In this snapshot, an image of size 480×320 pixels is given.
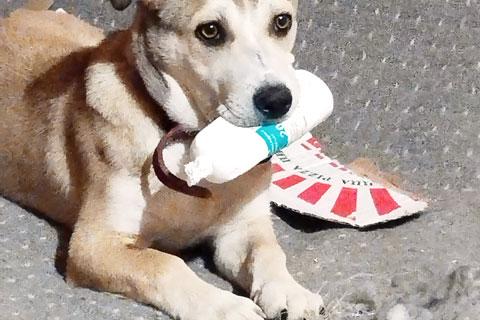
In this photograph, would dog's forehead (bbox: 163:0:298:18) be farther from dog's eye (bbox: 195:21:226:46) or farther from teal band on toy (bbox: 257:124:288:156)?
teal band on toy (bbox: 257:124:288:156)

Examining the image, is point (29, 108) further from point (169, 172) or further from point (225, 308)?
point (225, 308)

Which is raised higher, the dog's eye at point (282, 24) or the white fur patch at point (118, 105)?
the dog's eye at point (282, 24)

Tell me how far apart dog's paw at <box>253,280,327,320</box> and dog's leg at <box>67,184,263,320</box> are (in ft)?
0.12

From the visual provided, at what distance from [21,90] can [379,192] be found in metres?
0.87

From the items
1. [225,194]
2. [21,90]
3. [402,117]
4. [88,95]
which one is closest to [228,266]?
[225,194]

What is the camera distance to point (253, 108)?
5.90 ft

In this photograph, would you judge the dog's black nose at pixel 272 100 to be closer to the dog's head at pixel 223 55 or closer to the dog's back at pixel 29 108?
the dog's head at pixel 223 55

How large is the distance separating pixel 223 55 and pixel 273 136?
7.0 inches

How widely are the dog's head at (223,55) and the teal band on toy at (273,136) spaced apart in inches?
1.0

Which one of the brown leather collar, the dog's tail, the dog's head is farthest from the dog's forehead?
the dog's tail

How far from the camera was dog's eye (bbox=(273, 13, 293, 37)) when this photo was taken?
1910mm

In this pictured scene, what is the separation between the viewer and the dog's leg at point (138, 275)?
70.6 inches

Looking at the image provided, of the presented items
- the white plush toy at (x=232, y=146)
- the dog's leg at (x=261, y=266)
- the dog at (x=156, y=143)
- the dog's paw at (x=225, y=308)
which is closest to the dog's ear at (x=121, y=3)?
the dog at (x=156, y=143)

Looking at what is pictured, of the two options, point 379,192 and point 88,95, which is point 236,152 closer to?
point 88,95
